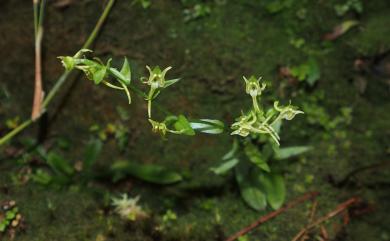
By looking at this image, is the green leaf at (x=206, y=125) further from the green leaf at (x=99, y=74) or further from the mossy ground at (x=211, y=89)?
the mossy ground at (x=211, y=89)

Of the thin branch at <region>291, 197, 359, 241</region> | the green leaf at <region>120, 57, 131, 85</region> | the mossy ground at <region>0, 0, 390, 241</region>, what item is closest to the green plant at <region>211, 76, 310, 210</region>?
the mossy ground at <region>0, 0, 390, 241</region>

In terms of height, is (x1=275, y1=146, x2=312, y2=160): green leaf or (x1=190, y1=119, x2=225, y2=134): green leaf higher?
(x1=190, y1=119, x2=225, y2=134): green leaf

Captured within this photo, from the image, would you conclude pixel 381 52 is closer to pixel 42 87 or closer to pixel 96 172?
pixel 96 172

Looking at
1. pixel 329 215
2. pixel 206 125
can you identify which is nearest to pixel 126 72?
pixel 206 125

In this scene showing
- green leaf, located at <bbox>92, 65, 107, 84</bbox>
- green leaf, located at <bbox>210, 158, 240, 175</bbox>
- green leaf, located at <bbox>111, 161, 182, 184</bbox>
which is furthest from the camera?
green leaf, located at <bbox>111, 161, 182, 184</bbox>

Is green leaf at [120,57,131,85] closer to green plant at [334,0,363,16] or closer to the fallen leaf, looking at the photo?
the fallen leaf

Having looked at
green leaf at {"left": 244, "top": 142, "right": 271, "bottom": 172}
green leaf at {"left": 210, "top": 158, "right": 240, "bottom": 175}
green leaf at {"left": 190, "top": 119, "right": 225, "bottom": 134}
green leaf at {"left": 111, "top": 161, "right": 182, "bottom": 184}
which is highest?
green leaf at {"left": 190, "top": 119, "right": 225, "bottom": 134}

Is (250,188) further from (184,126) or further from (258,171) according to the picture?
(184,126)
